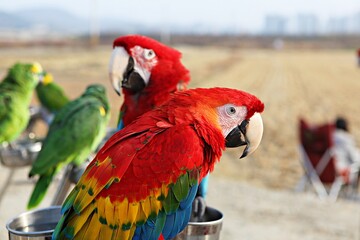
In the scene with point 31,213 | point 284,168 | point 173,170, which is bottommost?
point 284,168

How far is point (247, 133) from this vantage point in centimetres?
158

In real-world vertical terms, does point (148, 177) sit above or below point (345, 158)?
above

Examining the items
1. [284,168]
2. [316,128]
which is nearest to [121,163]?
[316,128]

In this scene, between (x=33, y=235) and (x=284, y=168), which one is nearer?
(x=33, y=235)

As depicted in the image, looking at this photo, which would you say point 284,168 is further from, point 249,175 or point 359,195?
point 359,195

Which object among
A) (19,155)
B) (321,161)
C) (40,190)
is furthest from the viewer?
(321,161)

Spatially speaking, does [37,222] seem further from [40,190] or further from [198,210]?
[40,190]

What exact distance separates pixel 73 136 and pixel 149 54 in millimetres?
828

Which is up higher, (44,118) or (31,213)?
(31,213)

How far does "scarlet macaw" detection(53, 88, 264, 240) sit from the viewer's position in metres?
1.37

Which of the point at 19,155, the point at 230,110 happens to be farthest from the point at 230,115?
the point at 19,155

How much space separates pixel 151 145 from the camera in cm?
141

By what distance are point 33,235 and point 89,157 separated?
1.57 m

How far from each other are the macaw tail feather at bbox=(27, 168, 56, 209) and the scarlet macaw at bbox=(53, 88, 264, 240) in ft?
3.45
